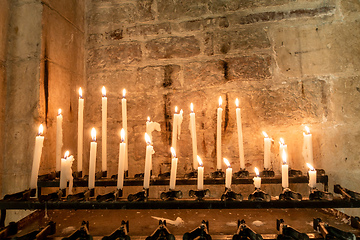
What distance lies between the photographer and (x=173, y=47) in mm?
2014

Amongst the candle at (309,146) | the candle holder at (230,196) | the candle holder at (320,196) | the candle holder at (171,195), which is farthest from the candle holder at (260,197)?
the candle at (309,146)

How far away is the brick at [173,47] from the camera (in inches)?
78.4

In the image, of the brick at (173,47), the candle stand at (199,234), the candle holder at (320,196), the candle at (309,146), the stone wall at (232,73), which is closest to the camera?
the candle stand at (199,234)

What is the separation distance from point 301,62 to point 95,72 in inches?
63.9

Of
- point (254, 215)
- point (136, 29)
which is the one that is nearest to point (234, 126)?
point (254, 215)

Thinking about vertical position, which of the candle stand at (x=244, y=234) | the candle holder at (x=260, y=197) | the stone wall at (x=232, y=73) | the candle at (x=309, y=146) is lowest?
the candle stand at (x=244, y=234)

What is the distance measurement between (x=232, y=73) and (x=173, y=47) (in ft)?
1.70

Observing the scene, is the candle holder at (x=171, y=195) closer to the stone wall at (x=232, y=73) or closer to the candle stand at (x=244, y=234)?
the candle stand at (x=244, y=234)

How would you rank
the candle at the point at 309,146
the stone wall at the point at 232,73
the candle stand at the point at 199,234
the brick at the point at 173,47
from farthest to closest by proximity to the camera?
the brick at the point at 173,47 → the stone wall at the point at 232,73 → the candle at the point at 309,146 → the candle stand at the point at 199,234

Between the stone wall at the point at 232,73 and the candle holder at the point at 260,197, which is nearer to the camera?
the candle holder at the point at 260,197

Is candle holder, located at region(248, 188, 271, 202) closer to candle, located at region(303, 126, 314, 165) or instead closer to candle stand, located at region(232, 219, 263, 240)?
candle stand, located at region(232, 219, 263, 240)

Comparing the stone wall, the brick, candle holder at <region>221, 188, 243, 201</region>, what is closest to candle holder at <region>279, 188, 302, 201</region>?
candle holder at <region>221, 188, 243, 201</region>

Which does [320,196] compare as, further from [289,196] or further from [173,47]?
[173,47]

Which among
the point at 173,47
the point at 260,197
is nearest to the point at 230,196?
the point at 260,197
